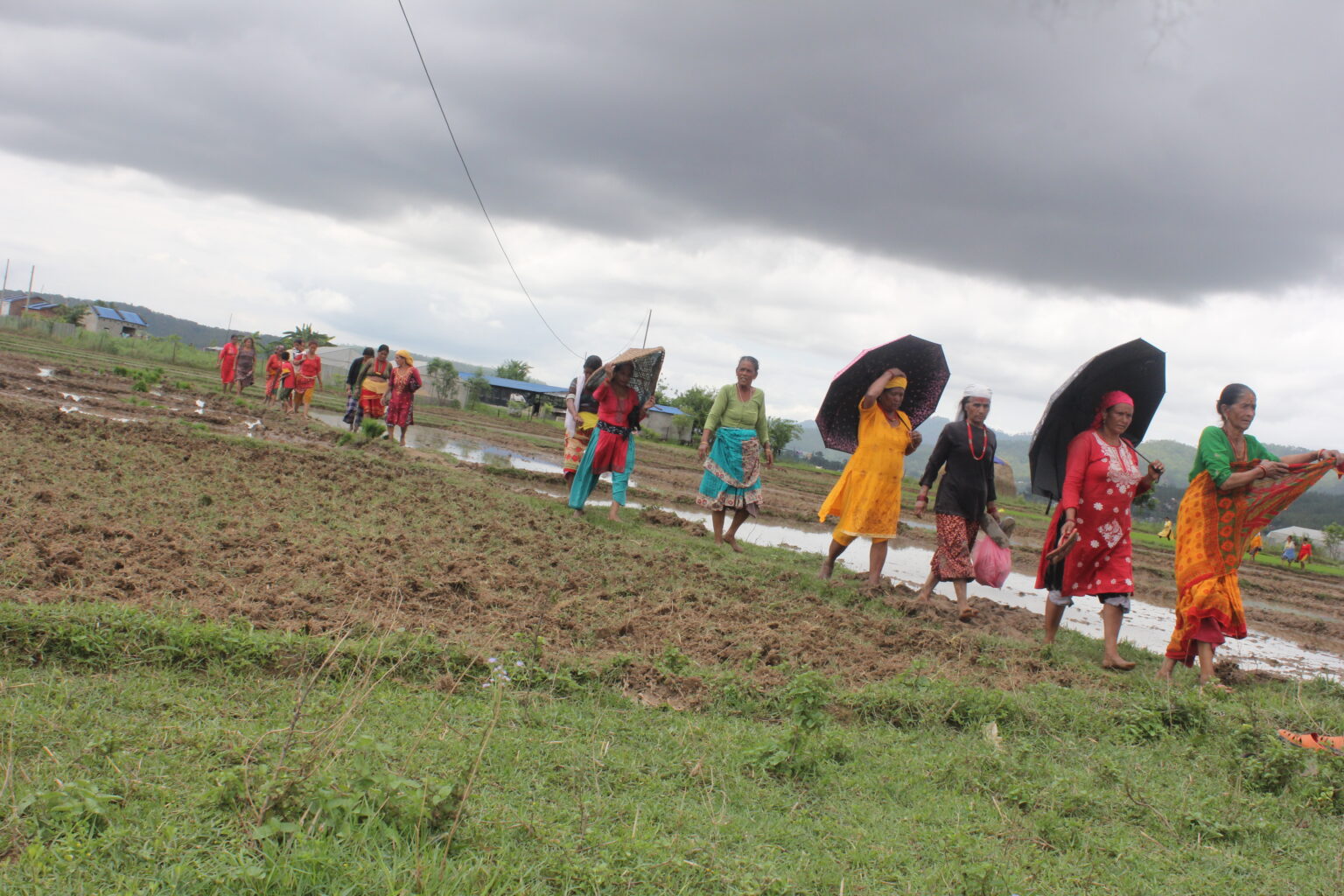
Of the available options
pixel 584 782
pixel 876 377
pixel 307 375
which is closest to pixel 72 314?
pixel 307 375

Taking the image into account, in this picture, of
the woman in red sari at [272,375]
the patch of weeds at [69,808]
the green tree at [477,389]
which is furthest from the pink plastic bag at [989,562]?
the green tree at [477,389]

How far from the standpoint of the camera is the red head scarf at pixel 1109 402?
6.26m

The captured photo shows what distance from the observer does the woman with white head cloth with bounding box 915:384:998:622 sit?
7523mm

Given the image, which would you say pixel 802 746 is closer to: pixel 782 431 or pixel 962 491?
pixel 962 491

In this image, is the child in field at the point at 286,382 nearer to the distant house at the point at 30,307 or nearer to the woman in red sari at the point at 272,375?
the woman in red sari at the point at 272,375

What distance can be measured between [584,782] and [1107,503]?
4446 millimetres

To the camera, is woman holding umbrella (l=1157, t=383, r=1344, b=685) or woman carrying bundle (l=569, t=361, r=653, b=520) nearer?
woman holding umbrella (l=1157, t=383, r=1344, b=685)

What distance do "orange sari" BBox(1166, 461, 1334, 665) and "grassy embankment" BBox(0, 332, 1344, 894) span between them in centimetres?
49

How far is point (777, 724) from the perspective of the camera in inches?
168

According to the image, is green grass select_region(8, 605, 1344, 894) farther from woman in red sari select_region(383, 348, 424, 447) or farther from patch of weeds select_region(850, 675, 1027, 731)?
woman in red sari select_region(383, 348, 424, 447)

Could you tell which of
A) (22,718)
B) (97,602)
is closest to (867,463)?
(97,602)

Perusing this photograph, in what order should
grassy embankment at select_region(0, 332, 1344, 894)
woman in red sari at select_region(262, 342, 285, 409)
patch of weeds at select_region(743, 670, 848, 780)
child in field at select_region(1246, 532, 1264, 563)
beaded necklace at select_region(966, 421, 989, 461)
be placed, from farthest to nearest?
woman in red sari at select_region(262, 342, 285, 409) → child in field at select_region(1246, 532, 1264, 563) → beaded necklace at select_region(966, 421, 989, 461) → patch of weeds at select_region(743, 670, 848, 780) → grassy embankment at select_region(0, 332, 1344, 894)

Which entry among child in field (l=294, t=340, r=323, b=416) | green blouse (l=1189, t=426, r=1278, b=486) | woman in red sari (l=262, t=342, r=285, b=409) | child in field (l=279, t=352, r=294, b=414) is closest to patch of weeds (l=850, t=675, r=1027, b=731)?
green blouse (l=1189, t=426, r=1278, b=486)

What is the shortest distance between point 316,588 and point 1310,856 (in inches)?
184
